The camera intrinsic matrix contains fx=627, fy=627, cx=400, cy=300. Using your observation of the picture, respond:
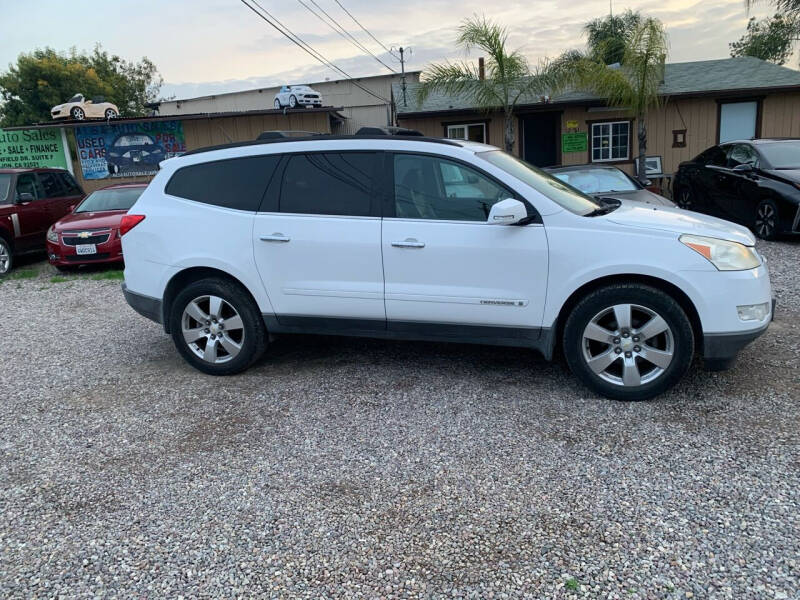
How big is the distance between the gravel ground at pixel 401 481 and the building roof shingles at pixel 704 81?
1273 cm

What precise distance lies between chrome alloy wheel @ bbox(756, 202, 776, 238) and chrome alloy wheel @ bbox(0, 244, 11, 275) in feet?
40.2

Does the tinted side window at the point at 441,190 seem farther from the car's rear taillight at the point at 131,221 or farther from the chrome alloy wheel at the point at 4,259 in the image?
the chrome alloy wheel at the point at 4,259

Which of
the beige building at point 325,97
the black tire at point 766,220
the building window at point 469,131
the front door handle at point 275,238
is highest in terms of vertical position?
the beige building at point 325,97

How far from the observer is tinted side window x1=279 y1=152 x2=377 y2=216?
4.51 m

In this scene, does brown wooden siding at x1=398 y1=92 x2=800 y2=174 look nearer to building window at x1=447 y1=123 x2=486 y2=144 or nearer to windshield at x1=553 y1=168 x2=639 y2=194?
building window at x1=447 y1=123 x2=486 y2=144

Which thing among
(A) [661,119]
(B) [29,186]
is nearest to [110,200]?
(B) [29,186]

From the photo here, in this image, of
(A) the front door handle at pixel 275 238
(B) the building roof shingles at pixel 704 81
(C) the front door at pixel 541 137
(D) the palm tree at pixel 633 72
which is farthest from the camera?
(C) the front door at pixel 541 137

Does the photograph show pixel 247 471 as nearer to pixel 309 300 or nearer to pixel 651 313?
pixel 309 300

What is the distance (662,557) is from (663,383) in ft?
5.29

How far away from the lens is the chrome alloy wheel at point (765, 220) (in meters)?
9.44

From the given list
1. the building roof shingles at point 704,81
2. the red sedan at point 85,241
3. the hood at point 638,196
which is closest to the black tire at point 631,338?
the hood at point 638,196

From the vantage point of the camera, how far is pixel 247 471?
138 inches

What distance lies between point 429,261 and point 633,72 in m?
12.4

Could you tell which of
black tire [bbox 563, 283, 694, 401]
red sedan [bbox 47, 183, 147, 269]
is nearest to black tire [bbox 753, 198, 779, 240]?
black tire [bbox 563, 283, 694, 401]
